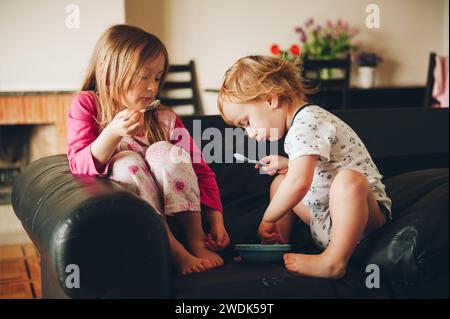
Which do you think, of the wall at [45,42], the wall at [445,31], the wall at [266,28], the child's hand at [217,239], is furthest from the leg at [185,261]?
the wall at [445,31]

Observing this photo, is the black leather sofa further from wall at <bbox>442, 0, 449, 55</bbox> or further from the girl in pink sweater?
wall at <bbox>442, 0, 449, 55</bbox>

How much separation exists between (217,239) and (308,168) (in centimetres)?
28

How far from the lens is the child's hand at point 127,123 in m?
1.18

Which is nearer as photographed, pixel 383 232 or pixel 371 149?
pixel 383 232

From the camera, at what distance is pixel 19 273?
7.56ft

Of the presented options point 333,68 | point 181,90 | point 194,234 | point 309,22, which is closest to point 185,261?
point 194,234

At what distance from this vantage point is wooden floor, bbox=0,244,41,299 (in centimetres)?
204

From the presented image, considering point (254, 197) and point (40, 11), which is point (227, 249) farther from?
point (40, 11)

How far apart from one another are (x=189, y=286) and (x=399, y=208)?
53cm

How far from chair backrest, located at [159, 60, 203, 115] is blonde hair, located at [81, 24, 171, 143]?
2.69 metres

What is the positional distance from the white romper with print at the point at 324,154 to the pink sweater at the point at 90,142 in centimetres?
24

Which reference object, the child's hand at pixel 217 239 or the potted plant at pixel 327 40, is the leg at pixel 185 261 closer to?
the child's hand at pixel 217 239

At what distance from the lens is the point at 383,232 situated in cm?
121
